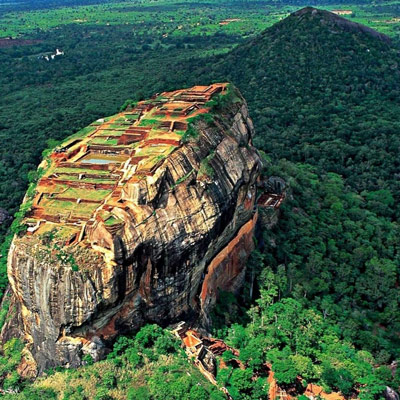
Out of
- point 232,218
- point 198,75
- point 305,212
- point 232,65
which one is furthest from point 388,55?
point 232,218

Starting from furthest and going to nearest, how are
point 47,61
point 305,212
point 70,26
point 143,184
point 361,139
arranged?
point 70,26 → point 47,61 → point 361,139 → point 305,212 → point 143,184

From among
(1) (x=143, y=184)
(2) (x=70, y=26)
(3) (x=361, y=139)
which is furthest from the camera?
(2) (x=70, y=26)

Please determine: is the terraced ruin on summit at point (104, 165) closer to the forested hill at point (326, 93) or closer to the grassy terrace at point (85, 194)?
the grassy terrace at point (85, 194)

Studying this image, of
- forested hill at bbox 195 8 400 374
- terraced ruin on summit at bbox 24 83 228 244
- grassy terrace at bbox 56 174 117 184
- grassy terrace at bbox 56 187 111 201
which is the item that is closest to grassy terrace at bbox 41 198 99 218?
terraced ruin on summit at bbox 24 83 228 244

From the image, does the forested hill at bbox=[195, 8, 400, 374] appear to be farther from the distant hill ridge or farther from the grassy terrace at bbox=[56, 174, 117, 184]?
the grassy terrace at bbox=[56, 174, 117, 184]

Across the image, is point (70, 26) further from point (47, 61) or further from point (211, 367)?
point (211, 367)
